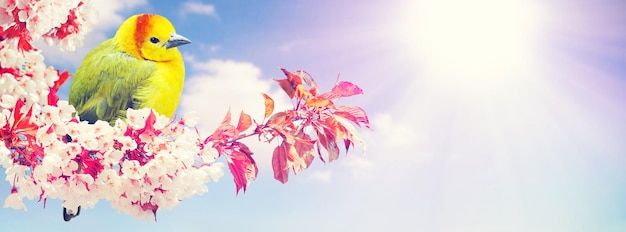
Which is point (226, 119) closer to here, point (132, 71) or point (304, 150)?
point (304, 150)

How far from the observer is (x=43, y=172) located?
33.9 inches

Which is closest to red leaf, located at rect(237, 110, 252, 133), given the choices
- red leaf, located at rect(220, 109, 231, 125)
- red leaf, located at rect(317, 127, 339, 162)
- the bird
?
red leaf, located at rect(220, 109, 231, 125)

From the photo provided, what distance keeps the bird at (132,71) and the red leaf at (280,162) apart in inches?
18.5

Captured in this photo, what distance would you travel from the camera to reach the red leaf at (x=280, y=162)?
115 cm

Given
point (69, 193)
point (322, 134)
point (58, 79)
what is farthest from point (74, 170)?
point (322, 134)

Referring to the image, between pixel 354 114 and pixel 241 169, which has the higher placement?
pixel 354 114

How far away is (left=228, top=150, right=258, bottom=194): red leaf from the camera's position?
3.69 ft

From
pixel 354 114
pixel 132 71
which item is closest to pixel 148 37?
pixel 132 71

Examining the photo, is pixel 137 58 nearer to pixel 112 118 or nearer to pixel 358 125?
pixel 112 118

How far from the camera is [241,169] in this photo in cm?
114

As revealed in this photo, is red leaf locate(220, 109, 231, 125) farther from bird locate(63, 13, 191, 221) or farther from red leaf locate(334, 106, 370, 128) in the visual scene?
bird locate(63, 13, 191, 221)

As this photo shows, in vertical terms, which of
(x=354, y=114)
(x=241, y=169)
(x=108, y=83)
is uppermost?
(x=354, y=114)

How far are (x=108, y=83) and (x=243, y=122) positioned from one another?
21.6 inches

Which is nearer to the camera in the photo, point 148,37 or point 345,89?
point 345,89
